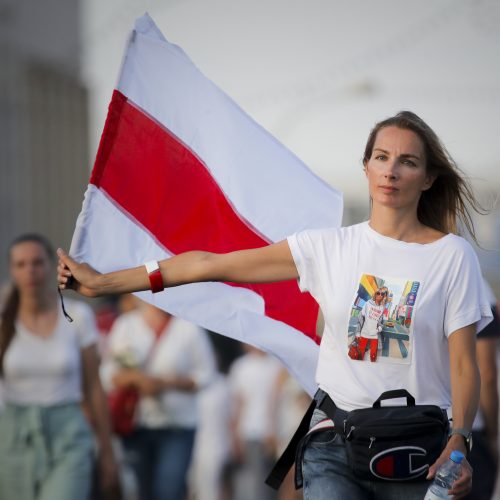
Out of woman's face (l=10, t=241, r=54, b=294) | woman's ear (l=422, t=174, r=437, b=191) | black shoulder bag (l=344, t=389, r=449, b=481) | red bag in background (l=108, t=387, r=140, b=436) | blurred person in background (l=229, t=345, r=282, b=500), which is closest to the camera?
black shoulder bag (l=344, t=389, r=449, b=481)

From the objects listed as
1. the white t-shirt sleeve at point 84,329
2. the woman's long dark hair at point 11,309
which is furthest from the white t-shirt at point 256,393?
the woman's long dark hair at point 11,309

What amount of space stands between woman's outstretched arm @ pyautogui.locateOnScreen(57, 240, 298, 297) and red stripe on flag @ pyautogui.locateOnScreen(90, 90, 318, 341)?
2.42 ft

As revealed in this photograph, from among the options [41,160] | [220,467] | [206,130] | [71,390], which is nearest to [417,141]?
[206,130]

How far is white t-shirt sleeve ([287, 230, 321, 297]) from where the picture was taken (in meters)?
4.74

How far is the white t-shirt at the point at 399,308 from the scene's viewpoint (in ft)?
14.8

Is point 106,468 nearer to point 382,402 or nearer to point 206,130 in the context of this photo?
point 206,130

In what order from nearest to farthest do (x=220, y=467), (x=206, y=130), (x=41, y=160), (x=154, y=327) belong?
(x=206, y=130) → (x=154, y=327) → (x=220, y=467) → (x=41, y=160)

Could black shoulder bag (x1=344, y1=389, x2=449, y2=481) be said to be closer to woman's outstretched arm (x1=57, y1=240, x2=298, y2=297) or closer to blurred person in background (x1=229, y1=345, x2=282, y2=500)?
woman's outstretched arm (x1=57, y1=240, x2=298, y2=297)

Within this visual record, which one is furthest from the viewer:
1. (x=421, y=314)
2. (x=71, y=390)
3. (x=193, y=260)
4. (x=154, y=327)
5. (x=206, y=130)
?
(x=154, y=327)

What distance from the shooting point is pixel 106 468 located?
8.23m

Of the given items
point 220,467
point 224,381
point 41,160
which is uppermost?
point 41,160

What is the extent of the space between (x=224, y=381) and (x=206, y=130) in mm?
8185

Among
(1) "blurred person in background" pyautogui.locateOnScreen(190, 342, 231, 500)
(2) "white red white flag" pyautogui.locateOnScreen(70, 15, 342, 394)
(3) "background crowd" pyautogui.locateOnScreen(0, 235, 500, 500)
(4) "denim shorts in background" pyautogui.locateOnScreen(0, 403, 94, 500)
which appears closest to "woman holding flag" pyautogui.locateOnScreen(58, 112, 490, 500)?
(2) "white red white flag" pyautogui.locateOnScreen(70, 15, 342, 394)

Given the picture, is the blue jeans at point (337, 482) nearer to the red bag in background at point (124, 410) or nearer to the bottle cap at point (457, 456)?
the bottle cap at point (457, 456)
